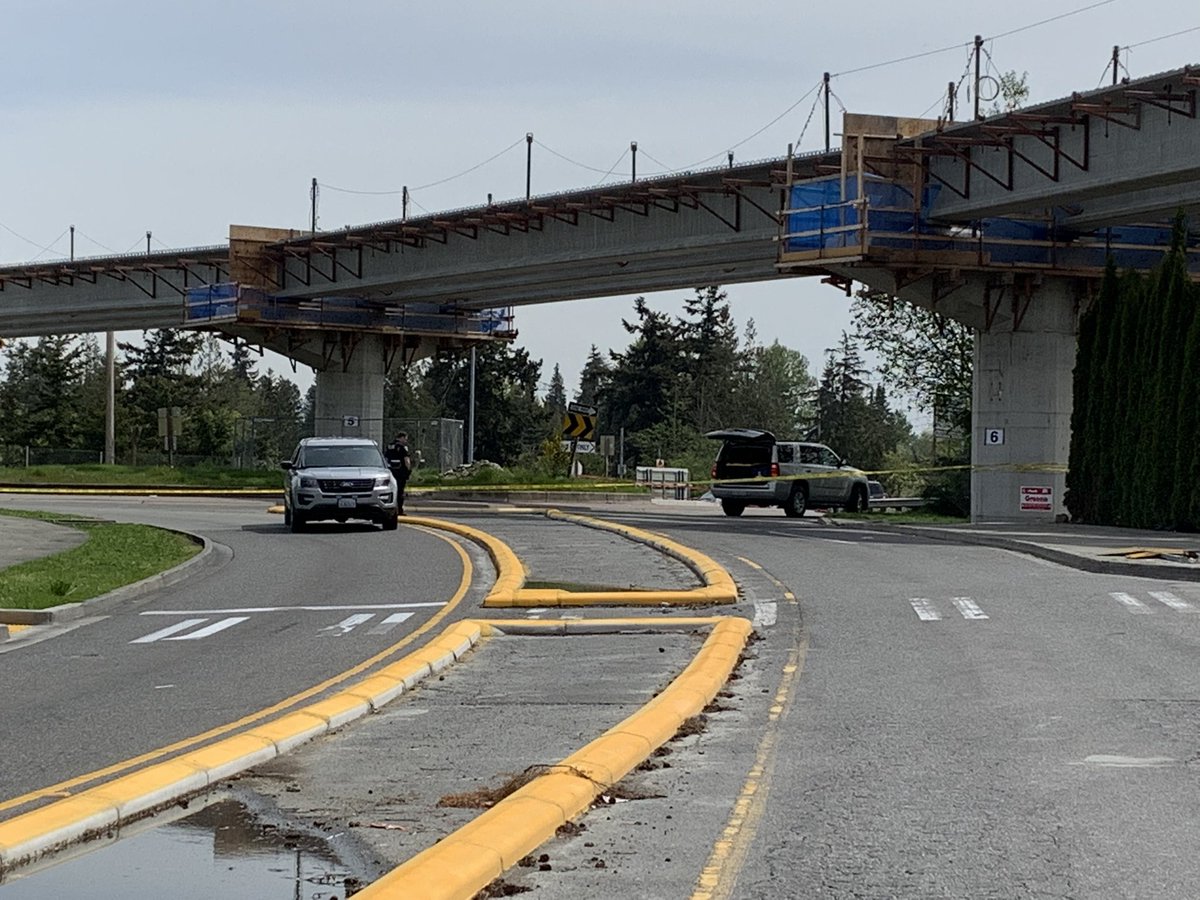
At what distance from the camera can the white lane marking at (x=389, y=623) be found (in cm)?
1486

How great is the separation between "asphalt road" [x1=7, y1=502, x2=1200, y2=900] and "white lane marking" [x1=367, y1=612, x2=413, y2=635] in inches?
11.8

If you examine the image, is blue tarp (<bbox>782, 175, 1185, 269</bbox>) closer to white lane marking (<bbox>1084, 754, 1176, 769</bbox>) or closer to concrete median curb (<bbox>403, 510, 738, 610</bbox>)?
concrete median curb (<bbox>403, 510, 738, 610</bbox>)

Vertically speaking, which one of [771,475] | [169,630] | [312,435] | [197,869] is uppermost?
[312,435]

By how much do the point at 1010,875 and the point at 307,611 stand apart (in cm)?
1142

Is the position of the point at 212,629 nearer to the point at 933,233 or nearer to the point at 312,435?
the point at 933,233

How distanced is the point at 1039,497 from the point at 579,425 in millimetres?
18164

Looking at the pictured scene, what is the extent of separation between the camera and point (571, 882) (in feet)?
20.3

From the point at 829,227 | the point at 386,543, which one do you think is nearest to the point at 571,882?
the point at 386,543

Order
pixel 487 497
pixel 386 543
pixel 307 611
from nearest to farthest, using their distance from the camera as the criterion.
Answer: pixel 307 611 < pixel 386 543 < pixel 487 497

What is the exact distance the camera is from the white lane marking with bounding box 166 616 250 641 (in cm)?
1465

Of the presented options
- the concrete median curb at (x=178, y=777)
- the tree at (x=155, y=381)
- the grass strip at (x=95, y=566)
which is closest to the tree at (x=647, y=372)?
the tree at (x=155, y=381)

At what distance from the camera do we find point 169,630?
50.3ft

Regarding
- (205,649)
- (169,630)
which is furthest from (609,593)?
(205,649)

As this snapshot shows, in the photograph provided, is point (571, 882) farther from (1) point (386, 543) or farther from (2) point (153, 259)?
(2) point (153, 259)
